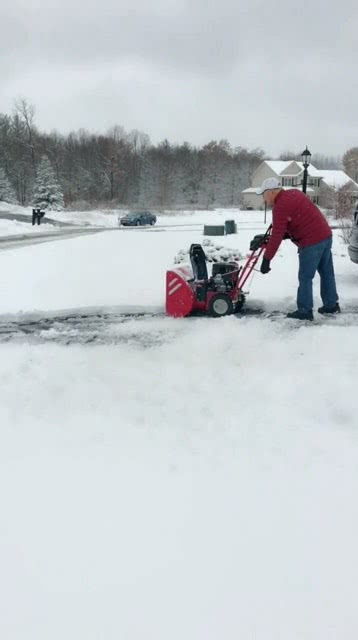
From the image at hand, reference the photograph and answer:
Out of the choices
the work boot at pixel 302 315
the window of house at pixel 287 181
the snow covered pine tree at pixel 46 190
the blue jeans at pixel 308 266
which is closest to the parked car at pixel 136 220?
the snow covered pine tree at pixel 46 190

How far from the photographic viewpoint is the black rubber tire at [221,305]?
5828 millimetres

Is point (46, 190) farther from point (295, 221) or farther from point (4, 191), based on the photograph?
point (295, 221)

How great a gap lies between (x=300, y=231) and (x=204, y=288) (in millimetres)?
1209

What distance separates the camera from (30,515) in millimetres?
3027

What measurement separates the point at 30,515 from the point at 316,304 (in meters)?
4.69

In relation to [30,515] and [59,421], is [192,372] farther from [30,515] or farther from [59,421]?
[30,515]

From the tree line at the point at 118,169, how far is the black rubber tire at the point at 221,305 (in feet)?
186

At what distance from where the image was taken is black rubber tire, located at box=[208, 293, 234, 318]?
19.1 feet

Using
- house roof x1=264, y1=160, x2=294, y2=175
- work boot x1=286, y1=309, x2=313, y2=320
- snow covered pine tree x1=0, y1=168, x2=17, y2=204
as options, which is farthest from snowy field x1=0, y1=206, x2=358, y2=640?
house roof x1=264, y1=160, x2=294, y2=175

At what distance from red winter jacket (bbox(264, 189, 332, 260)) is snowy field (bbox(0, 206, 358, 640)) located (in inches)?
38.2

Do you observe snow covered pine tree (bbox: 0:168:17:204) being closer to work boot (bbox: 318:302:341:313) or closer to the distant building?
the distant building

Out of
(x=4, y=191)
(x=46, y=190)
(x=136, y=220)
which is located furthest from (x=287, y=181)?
(x=136, y=220)

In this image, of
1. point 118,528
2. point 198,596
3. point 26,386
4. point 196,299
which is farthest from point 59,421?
point 196,299

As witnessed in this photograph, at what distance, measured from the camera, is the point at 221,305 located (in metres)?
5.86
